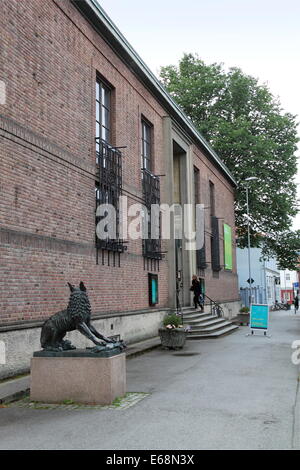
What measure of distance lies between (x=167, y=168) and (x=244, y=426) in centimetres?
1497

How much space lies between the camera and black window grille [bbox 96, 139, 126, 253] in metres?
13.7

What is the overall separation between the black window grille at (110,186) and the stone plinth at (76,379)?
20.2 feet

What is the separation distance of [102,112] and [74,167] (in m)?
3.17

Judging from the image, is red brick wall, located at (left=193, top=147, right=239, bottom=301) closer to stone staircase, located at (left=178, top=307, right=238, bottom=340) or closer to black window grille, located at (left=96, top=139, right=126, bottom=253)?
stone staircase, located at (left=178, top=307, right=238, bottom=340)

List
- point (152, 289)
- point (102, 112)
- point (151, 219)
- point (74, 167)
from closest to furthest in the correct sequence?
point (74, 167), point (102, 112), point (152, 289), point (151, 219)

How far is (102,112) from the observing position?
14820 mm

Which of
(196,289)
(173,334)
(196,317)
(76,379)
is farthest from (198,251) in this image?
(76,379)

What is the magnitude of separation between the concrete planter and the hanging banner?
197 inches

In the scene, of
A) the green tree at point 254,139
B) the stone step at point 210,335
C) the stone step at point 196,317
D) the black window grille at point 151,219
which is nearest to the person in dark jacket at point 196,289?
the stone step at point 196,317

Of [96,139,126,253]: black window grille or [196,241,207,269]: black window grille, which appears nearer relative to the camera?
[96,139,126,253]: black window grille

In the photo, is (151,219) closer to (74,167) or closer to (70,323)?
(74,167)

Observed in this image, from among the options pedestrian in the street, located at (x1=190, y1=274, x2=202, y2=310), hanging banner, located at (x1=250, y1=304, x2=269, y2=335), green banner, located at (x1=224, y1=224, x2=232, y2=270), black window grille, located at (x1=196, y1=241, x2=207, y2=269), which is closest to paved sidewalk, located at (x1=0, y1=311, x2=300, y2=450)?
hanging banner, located at (x1=250, y1=304, x2=269, y2=335)

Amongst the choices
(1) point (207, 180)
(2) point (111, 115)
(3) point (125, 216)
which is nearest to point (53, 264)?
(3) point (125, 216)
